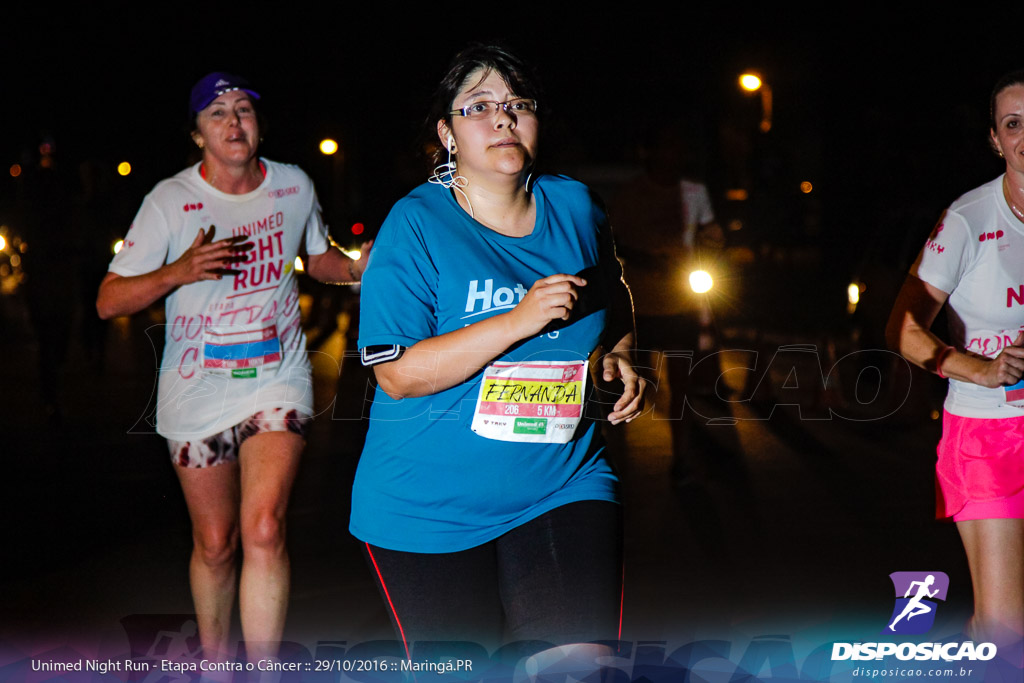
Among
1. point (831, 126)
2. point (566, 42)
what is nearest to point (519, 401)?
point (566, 42)

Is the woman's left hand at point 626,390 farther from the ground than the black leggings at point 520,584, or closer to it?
farther from the ground

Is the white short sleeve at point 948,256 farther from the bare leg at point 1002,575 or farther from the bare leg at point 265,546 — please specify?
the bare leg at point 265,546

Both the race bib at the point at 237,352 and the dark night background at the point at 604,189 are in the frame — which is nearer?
the race bib at the point at 237,352

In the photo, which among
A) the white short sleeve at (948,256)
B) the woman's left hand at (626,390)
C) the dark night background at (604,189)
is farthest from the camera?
the dark night background at (604,189)

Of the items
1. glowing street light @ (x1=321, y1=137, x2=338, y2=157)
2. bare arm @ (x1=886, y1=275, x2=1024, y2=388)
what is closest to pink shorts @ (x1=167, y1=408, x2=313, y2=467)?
bare arm @ (x1=886, y1=275, x2=1024, y2=388)

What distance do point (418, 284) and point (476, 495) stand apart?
479 millimetres

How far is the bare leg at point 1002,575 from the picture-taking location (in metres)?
2.82

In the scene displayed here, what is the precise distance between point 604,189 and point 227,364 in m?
18.8

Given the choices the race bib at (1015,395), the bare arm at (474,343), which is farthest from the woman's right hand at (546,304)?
the race bib at (1015,395)

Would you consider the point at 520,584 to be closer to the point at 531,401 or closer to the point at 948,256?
the point at 531,401

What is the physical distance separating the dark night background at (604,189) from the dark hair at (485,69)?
123 mm

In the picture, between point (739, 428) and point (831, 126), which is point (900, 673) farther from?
point (831, 126)

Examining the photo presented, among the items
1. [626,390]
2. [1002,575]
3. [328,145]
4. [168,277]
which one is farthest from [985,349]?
[328,145]

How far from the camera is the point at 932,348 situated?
2.84 meters
